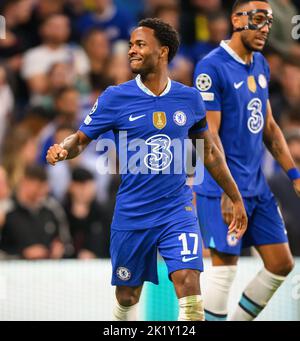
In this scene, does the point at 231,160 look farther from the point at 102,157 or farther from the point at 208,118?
the point at 102,157

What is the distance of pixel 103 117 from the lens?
588 centimetres

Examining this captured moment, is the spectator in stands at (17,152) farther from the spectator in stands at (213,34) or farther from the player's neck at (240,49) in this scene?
the player's neck at (240,49)

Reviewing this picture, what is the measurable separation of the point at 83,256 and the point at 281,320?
183cm

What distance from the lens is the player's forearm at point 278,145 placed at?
685 cm

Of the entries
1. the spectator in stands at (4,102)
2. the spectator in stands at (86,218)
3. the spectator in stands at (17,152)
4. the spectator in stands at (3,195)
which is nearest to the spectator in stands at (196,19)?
the spectator in stands at (4,102)

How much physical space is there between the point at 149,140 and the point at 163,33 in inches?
25.2

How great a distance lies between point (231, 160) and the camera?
662 cm

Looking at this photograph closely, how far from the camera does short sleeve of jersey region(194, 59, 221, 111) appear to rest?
652 cm

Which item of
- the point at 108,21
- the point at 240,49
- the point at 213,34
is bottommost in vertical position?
the point at 213,34

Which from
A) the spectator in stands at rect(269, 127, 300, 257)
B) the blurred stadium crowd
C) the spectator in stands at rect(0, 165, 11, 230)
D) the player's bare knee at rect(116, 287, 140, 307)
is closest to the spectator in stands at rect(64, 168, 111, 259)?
the blurred stadium crowd

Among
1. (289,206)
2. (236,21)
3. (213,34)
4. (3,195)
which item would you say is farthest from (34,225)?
(213,34)

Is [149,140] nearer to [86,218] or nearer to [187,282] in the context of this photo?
[187,282]

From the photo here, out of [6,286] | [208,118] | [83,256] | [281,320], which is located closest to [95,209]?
[83,256]

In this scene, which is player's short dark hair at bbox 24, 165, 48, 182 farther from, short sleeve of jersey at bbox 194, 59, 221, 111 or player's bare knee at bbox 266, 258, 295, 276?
player's bare knee at bbox 266, 258, 295, 276
